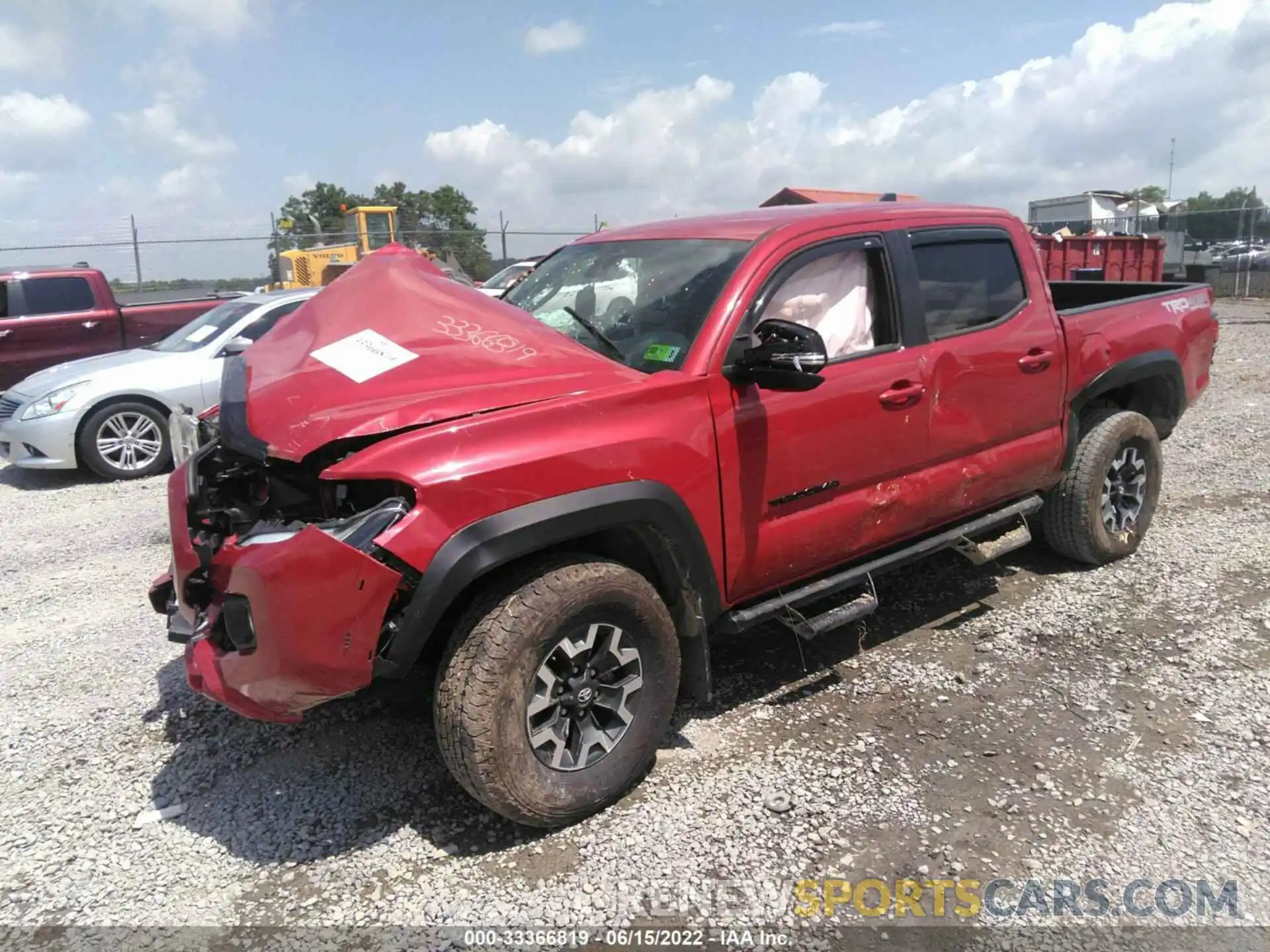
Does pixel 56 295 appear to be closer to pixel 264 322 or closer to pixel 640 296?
pixel 264 322

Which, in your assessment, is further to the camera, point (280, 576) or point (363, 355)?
point (363, 355)

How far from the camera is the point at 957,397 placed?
12.9 feet

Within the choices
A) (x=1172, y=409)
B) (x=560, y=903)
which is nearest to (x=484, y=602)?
(x=560, y=903)

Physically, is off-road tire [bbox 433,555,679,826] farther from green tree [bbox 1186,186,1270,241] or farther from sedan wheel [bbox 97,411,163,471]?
green tree [bbox 1186,186,1270,241]

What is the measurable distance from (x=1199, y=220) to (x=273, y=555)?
2860cm

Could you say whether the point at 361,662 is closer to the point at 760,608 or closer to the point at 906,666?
the point at 760,608

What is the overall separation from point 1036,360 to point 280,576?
3490 mm

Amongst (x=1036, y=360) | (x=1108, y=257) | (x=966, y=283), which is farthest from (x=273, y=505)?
(x=1108, y=257)

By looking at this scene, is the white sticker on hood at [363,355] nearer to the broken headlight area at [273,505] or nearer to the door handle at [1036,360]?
the broken headlight area at [273,505]

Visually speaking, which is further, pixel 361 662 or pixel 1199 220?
pixel 1199 220

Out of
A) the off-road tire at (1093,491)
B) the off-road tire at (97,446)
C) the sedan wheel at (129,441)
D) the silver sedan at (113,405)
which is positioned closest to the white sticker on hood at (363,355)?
the off-road tire at (1093,491)

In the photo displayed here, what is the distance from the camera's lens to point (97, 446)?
306 inches

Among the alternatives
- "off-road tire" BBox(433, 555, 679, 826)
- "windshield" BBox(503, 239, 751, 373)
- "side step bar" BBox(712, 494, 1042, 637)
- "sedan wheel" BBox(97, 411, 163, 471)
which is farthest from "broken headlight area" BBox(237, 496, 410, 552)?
"sedan wheel" BBox(97, 411, 163, 471)

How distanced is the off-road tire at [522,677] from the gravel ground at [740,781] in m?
0.18
